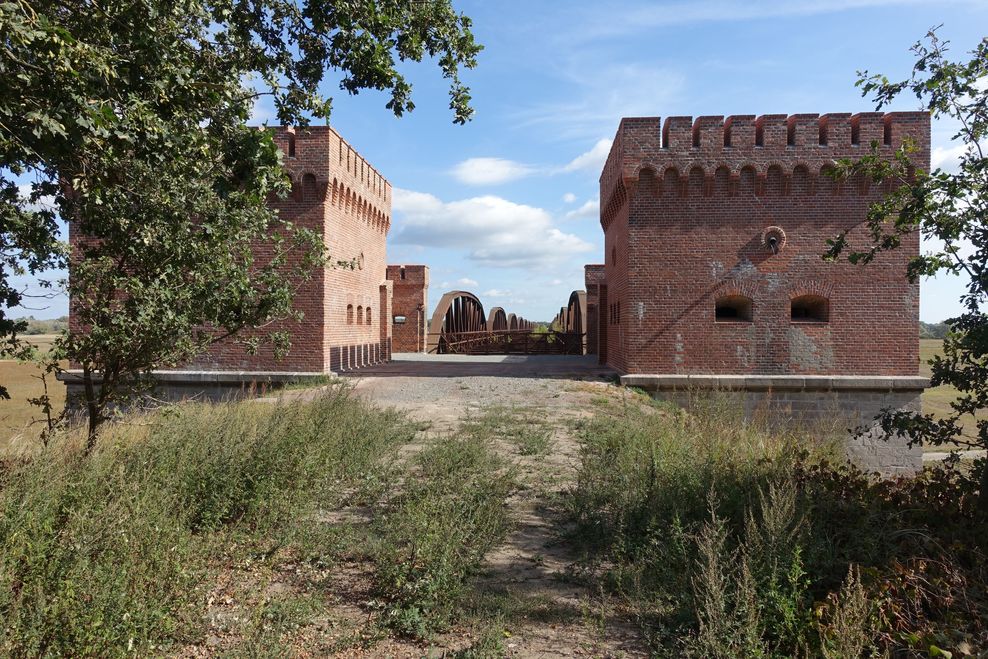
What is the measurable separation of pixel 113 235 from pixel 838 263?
13789 mm

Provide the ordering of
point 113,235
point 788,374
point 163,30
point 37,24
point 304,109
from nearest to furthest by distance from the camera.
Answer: point 37,24, point 163,30, point 113,235, point 304,109, point 788,374

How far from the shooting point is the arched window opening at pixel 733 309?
1387 cm

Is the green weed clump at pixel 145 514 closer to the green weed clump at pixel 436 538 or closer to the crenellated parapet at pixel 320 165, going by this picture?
the green weed clump at pixel 436 538

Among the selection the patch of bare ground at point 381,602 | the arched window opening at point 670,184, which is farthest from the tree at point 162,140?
the arched window opening at point 670,184

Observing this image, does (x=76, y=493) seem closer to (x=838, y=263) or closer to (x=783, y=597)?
(x=783, y=597)

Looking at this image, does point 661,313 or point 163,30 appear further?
point 661,313

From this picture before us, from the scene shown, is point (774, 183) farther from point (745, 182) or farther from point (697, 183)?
point (697, 183)

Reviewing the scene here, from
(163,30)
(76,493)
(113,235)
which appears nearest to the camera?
(76,493)

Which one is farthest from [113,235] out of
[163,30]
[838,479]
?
[838,479]

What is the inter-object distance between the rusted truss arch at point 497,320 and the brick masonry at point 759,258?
22199mm

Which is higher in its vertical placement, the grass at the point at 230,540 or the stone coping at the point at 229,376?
the stone coping at the point at 229,376

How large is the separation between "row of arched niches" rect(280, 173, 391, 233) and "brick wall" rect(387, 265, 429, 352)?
9.12 metres

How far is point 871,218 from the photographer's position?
5.46 m

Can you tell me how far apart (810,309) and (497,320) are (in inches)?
1060
